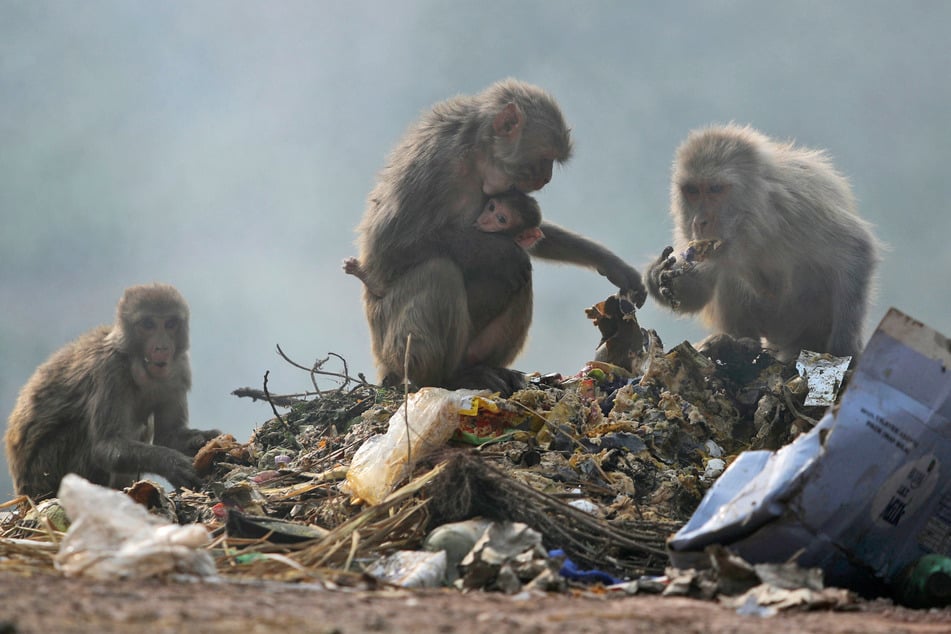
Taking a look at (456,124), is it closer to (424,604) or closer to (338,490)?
(338,490)

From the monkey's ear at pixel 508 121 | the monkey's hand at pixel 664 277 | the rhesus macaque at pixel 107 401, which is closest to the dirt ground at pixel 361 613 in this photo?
the monkey's ear at pixel 508 121

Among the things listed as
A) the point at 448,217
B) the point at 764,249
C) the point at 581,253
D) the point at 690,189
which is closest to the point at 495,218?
the point at 448,217

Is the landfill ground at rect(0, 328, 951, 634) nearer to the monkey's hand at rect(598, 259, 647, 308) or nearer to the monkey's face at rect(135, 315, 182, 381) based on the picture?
the monkey's hand at rect(598, 259, 647, 308)

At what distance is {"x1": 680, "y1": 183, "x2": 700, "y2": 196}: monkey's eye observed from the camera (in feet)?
21.1

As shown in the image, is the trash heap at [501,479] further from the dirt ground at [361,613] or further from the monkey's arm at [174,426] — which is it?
the monkey's arm at [174,426]

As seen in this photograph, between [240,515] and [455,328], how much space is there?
2099mm

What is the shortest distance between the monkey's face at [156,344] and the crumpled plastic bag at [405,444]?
2414 millimetres

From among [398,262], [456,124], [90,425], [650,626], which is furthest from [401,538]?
[90,425]

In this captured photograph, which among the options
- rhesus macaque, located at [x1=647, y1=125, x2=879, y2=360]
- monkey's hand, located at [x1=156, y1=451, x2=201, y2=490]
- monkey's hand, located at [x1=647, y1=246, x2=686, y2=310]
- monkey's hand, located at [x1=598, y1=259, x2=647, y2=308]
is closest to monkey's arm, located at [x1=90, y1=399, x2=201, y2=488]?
monkey's hand, located at [x1=156, y1=451, x2=201, y2=490]

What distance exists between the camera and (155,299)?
21.7 ft

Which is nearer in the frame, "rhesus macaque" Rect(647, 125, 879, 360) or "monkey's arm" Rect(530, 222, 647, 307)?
"rhesus macaque" Rect(647, 125, 879, 360)

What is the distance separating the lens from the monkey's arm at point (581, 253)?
6605mm

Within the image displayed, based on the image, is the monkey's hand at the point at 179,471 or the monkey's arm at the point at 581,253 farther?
the monkey's arm at the point at 581,253

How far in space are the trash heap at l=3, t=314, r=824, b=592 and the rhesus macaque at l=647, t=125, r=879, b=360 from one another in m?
0.52
